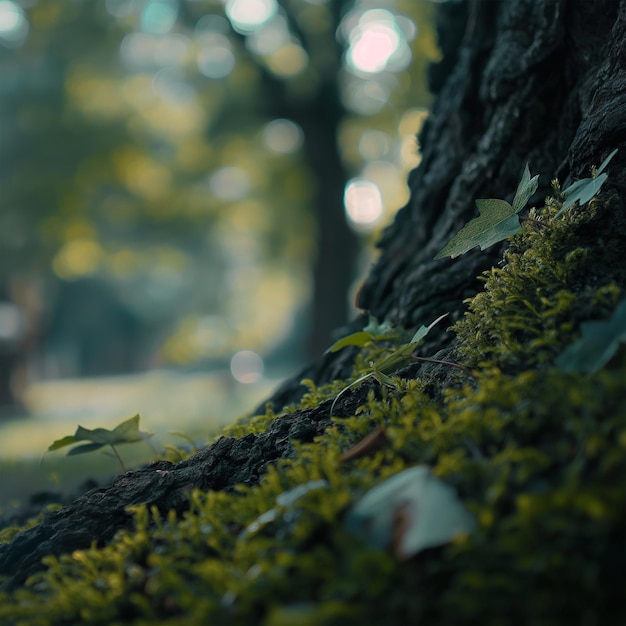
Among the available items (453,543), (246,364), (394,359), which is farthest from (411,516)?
(246,364)

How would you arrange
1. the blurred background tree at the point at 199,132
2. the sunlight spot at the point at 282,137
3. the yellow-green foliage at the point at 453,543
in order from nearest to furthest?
the yellow-green foliage at the point at 453,543 < the blurred background tree at the point at 199,132 < the sunlight spot at the point at 282,137

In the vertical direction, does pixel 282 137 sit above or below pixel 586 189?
above

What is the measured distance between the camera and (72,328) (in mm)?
35094

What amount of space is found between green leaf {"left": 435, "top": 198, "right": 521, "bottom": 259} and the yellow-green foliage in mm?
215

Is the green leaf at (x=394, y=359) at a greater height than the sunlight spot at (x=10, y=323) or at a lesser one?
lesser

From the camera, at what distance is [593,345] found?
1.36 metres

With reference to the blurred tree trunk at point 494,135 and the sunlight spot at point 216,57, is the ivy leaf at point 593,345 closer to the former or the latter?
the blurred tree trunk at point 494,135

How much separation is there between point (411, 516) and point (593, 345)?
21.6 inches

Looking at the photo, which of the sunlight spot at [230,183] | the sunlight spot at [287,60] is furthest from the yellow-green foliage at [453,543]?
the sunlight spot at [230,183]

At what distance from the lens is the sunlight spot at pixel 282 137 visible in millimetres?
12445

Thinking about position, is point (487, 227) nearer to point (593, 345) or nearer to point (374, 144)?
point (593, 345)

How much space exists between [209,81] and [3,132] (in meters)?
4.42

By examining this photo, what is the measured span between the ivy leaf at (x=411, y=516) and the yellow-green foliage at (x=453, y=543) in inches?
1.1

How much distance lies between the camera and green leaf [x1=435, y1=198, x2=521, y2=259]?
194 centimetres
